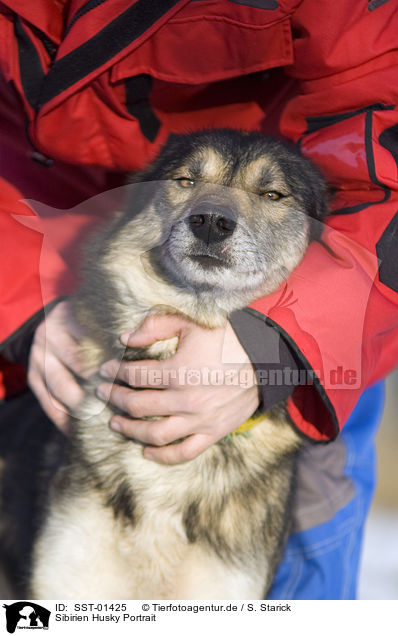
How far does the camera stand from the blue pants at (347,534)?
144 centimetres

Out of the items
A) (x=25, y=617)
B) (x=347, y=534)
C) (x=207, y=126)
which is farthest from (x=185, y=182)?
(x=347, y=534)

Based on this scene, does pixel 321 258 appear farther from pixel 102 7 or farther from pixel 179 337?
pixel 102 7

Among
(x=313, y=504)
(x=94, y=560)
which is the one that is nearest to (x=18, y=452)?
(x=94, y=560)

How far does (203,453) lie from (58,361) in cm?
38

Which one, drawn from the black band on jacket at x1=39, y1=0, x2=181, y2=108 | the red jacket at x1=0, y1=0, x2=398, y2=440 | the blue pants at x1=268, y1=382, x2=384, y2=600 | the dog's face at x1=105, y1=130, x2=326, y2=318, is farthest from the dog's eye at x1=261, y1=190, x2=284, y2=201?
the blue pants at x1=268, y1=382, x2=384, y2=600

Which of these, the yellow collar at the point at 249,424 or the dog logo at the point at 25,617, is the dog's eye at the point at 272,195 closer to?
the yellow collar at the point at 249,424

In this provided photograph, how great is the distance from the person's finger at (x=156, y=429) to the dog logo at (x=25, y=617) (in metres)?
0.37

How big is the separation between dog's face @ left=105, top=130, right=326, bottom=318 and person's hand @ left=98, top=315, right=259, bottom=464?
0.10m

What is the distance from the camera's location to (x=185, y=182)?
3.77ft

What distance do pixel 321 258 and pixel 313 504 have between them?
0.81 metres

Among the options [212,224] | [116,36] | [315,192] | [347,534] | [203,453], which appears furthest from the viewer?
[347,534]

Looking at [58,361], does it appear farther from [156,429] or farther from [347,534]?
[347,534]

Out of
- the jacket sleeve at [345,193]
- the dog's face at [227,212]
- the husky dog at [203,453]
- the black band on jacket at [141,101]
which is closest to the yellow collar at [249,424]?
the husky dog at [203,453]

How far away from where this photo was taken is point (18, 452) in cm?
144
